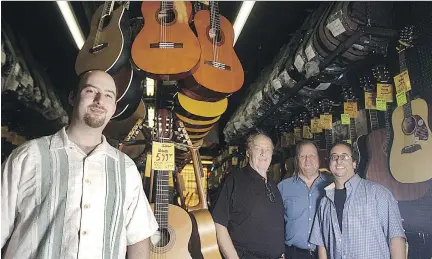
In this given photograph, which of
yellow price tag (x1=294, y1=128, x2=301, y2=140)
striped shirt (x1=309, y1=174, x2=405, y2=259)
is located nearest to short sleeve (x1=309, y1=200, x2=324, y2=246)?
striped shirt (x1=309, y1=174, x2=405, y2=259)

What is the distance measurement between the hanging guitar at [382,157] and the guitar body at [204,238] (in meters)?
0.96

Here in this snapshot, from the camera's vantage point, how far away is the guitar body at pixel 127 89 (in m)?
2.13

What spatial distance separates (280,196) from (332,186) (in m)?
0.31

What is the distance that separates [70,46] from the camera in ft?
16.3

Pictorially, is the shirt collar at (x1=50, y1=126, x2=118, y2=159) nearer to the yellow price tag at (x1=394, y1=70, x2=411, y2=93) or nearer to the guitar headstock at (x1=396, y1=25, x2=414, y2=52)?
the yellow price tag at (x1=394, y1=70, x2=411, y2=93)

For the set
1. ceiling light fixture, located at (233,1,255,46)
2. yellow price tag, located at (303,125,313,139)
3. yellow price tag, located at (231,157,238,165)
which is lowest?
yellow price tag, located at (231,157,238,165)

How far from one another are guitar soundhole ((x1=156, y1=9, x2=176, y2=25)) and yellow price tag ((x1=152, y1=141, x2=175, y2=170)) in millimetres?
667

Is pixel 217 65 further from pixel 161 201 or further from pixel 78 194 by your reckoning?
pixel 78 194

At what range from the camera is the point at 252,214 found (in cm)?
227

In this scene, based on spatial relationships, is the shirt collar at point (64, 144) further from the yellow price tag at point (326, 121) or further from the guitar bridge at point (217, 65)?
the yellow price tag at point (326, 121)

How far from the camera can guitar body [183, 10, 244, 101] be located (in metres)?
2.14

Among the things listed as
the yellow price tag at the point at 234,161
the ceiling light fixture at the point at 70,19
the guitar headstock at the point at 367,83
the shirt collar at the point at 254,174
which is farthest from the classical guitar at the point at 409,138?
the ceiling light fixture at the point at 70,19

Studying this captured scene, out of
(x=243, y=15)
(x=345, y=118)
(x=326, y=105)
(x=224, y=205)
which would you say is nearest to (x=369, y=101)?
(x=345, y=118)

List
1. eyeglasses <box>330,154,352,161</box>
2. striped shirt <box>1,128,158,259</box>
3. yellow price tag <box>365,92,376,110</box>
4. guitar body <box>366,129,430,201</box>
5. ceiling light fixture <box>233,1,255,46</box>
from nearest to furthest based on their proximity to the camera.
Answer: striped shirt <box>1,128,158,259</box> < guitar body <box>366,129,430,201</box> < eyeglasses <box>330,154,352,161</box> < yellow price tag <box>365,92,376,110</box> < ceiling light fixture <box>233,1,255,46</box>
